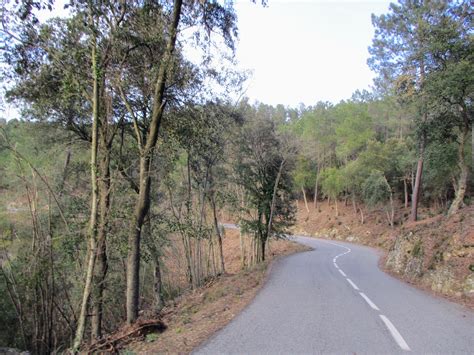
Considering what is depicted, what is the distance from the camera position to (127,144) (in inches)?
530

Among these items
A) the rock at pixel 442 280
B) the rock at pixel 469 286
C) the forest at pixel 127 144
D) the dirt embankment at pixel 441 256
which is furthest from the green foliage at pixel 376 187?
the rock at pixel 469 286

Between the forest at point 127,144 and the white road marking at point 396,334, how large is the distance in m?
5.85

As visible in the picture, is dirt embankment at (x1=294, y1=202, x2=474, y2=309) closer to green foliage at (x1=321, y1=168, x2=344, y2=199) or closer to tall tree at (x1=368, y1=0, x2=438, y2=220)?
tall tree at (x1=368, y1=0, x2=438, y2=220)

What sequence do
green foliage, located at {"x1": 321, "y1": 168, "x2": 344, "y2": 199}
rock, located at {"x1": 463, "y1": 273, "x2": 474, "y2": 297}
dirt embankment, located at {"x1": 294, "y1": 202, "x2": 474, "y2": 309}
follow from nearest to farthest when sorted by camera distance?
1. rock, located at {"x1": 463, "y1": 273, "x2": 474, "y2": 297}
2. dirt embankment, located at {"x1": 294, "y1": 202, "x2": 474, "y2": 309}
3. green foliage, located at {"x1": 321, "y1": 168, "x2": 344, "y2": 199}

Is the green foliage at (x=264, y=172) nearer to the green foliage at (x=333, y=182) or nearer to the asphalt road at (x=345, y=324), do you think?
the asphalt road at (x=345, y=324)

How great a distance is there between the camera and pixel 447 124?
16.6 m

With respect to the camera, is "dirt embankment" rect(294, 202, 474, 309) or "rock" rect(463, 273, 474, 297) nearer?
"rock" rect(463, 273, 474, 297)

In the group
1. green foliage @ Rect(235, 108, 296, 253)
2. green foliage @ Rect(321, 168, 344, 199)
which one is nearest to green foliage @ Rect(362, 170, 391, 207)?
green foliage @ Rect(321, 168, 344, 199)

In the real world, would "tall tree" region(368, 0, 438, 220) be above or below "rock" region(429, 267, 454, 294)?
above

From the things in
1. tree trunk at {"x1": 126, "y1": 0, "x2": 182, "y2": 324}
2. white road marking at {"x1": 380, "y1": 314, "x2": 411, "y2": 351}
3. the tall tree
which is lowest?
white road marking at {"x1": 380, "y1": 314, "x2": 411, "y2": 351}

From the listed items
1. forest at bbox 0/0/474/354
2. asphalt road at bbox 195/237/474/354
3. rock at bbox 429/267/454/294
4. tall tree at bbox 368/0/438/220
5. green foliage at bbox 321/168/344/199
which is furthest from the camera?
green foliage at bbox 321/168/344/199

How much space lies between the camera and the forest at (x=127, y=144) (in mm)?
7539

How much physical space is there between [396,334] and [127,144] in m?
11.2

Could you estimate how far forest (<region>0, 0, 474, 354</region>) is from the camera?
24.7 ft
